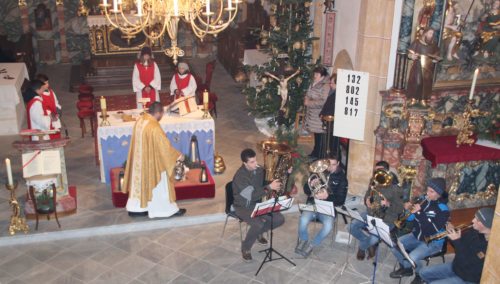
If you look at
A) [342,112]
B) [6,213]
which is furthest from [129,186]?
[342,112]

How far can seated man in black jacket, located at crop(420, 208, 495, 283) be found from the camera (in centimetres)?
651

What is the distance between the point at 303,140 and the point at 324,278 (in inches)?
203

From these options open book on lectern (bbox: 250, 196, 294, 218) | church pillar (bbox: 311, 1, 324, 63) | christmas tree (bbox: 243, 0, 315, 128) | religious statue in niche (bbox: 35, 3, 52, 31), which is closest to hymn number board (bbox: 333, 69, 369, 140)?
open book on lectern (bbox: 250, 196, 294, 218)

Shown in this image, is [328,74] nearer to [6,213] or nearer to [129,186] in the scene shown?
[129,186]

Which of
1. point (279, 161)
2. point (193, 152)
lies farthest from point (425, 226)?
point (193, 152)

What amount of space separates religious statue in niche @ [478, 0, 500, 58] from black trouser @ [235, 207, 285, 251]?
4.60 metres

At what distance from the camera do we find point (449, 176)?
949 centimetres

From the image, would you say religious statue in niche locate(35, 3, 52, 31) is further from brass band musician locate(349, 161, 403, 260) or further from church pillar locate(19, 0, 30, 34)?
brass band musician locate(349, 161, 403, 260)

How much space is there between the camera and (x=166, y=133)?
10.6 meters

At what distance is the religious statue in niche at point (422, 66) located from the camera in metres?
8.77

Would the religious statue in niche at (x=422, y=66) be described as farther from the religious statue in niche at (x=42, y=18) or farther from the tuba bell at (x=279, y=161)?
the religious statue in niche at (x=42, y=18)

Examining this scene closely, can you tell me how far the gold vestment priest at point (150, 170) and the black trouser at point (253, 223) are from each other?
56.4 inches

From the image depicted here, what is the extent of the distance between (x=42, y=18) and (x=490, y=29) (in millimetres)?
14849

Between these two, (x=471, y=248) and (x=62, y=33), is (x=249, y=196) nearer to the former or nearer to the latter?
(x=471, y=248)
